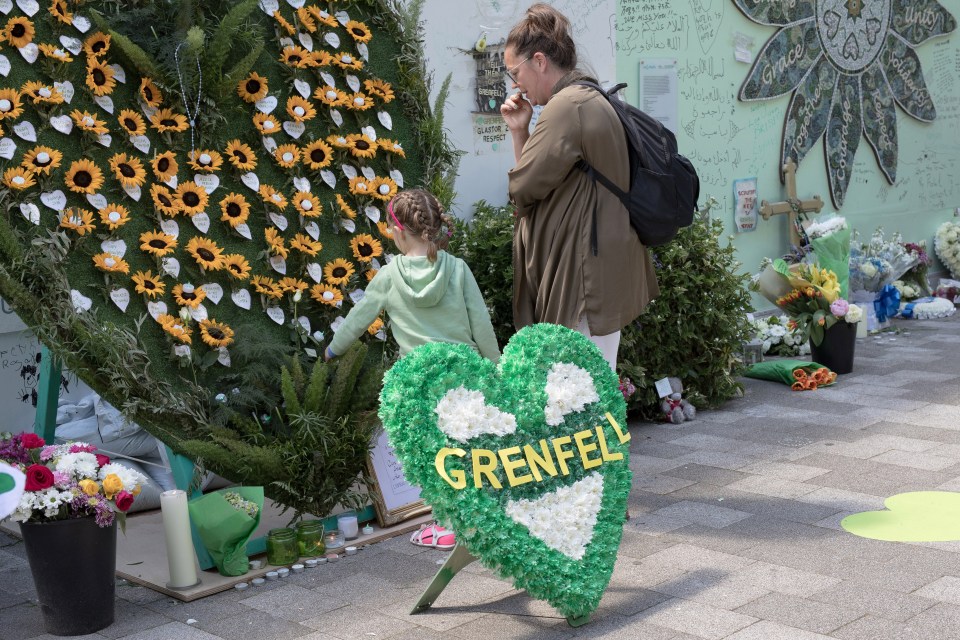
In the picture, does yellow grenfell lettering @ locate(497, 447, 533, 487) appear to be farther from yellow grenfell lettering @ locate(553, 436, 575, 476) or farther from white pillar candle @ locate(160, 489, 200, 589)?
white pillar candle @ locate(160, 489, 200, 589)

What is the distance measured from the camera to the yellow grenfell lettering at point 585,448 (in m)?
3.51

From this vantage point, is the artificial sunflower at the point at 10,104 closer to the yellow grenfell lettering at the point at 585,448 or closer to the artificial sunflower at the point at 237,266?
the artificial sunflower at the point at 237,266

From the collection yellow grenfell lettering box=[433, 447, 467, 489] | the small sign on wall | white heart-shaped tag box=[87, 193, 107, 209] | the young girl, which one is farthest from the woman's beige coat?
the small sign on wall

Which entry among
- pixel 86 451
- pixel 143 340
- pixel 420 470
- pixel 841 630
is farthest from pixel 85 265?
pixel 841 630

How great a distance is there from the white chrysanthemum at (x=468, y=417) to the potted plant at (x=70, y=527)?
1109 mm

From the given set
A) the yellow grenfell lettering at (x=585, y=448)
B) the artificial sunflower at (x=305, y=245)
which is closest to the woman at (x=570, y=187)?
the yellow grenfell lettering at (x=585, y=448)

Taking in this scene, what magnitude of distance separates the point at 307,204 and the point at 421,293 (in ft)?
2.69

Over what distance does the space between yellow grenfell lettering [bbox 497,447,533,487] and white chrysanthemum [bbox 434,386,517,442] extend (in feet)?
0.19

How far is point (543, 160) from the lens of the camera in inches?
154

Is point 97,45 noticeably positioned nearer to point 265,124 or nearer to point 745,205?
point 265,124

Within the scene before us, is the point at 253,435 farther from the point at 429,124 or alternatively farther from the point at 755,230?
the point at 755,230

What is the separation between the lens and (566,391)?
348 cm

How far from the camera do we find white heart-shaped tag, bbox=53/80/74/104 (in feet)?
12.6

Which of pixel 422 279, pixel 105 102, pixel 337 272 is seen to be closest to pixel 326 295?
pixel 337 272
